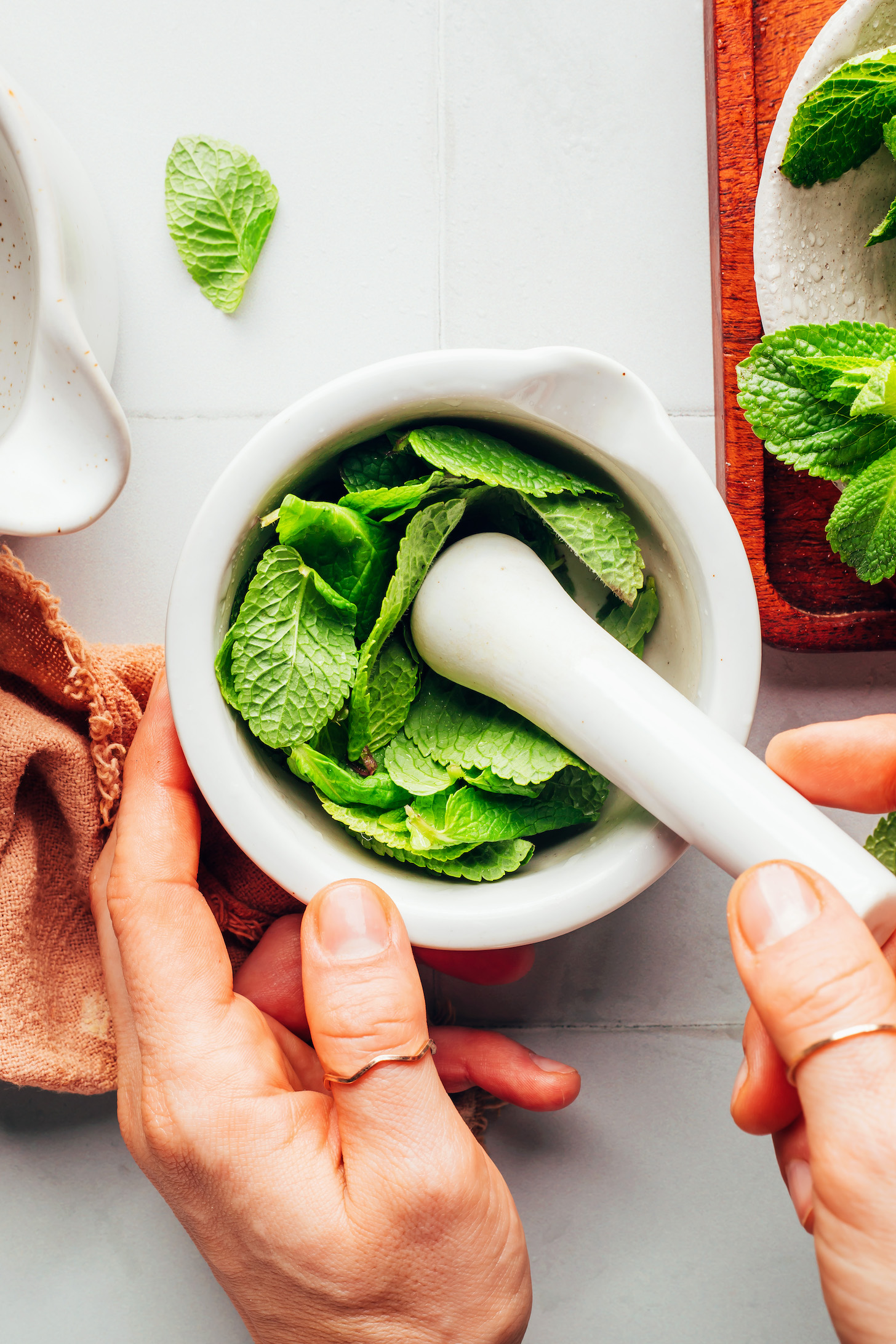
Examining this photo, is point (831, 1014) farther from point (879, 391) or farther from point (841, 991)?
point (879, 391)

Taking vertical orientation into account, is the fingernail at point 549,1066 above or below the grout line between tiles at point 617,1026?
above

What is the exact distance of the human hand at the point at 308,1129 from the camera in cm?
57

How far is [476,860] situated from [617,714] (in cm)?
14

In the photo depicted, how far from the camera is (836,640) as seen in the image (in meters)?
0.75

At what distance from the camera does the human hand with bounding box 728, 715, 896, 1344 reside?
46 cm

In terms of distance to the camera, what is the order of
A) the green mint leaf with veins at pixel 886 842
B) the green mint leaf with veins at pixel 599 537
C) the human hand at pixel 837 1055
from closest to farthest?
1. the human hand at pixel 837 1055
2. the green mint leaf with veins at pixel 599 537
3. the green mint leaf with veins at pixel 886 842

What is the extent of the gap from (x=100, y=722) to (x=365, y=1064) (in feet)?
1.05

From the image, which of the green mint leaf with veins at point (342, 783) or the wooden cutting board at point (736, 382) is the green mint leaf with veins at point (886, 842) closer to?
the wooden cutting board at point (736, 382)

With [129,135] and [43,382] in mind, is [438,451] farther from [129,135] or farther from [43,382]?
[129,135]

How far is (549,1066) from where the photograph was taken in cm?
77

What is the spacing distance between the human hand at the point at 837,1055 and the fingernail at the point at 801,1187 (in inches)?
4.2

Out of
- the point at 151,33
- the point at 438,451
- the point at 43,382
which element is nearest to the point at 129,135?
the point at 151,33

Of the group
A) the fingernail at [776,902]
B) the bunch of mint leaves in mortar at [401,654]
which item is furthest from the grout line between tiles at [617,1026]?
the fingernail at [776,902]

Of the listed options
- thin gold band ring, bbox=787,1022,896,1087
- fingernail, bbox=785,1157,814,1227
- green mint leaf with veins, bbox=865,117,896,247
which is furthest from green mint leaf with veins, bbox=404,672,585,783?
green mint leaf with veins, bbox=865,117,896,247
